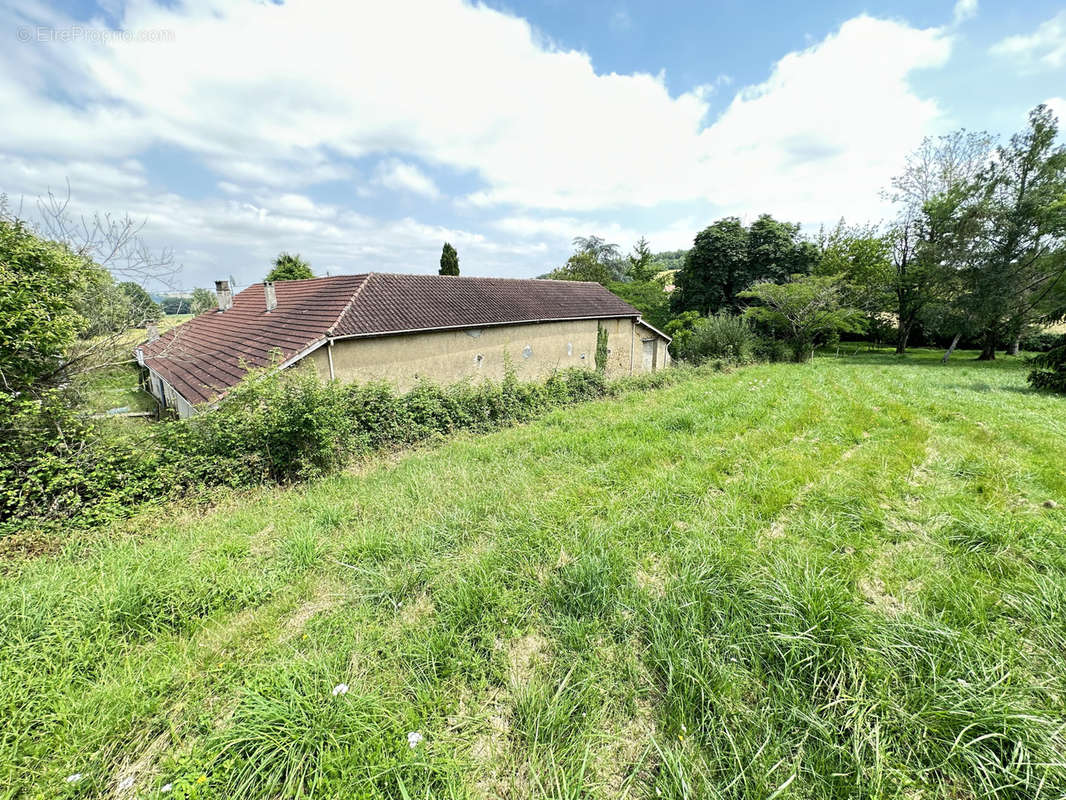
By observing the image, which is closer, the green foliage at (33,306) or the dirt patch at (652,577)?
the dirt patch at (652,577)

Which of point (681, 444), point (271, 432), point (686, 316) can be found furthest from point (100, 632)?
point (686, 316)

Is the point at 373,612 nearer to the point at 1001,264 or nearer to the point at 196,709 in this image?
the point at 196,709

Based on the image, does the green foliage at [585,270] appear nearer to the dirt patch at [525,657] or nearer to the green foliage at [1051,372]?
the green foliage at [1051,372]

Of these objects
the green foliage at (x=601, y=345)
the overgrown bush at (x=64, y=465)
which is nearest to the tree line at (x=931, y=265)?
the green foliage at (x=601, y=345)

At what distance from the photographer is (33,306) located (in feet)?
14.1

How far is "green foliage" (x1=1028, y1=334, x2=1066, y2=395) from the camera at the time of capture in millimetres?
11500

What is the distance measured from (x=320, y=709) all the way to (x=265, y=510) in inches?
147

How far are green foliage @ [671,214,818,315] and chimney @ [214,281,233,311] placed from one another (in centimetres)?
3015

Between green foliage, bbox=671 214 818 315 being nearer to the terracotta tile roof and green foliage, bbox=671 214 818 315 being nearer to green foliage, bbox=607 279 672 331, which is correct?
green foliage, bbox=607 279 672 331

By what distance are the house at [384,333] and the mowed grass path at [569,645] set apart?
20.3 ft

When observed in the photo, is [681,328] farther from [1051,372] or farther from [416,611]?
[416,611]

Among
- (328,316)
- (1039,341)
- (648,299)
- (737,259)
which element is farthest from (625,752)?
(1039,341)

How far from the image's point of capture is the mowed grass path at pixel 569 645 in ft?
6.12

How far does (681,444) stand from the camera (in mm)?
6258
